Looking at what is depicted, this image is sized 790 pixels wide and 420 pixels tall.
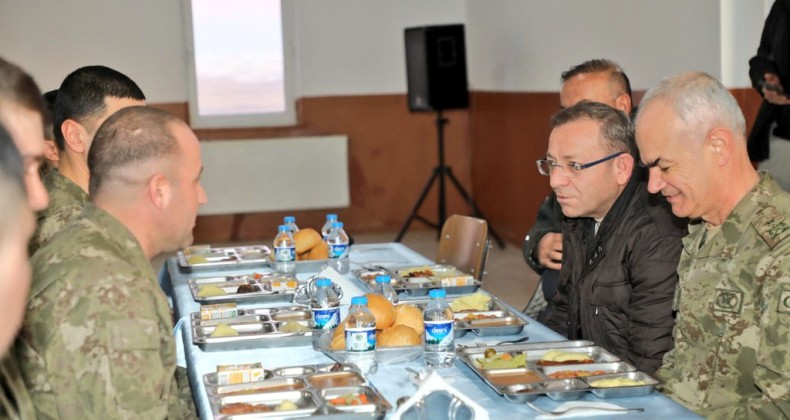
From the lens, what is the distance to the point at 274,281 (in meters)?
3.61

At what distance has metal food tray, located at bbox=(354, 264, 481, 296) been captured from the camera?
3473mm

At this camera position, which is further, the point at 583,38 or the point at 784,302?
the point at 583,38

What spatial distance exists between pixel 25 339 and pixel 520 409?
1047 millimetres

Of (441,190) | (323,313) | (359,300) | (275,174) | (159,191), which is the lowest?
(441,190)

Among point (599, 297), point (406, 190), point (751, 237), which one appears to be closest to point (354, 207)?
point (406, 190)

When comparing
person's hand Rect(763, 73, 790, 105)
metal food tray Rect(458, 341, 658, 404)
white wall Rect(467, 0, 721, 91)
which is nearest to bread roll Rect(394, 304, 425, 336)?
metal food tray Rect(458, 341, 658, 404)

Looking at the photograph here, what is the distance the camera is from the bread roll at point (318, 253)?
165 inches

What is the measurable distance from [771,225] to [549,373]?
0.64 meters

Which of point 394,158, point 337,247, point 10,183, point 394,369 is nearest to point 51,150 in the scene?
point 337,247

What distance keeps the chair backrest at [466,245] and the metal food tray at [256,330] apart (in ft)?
4.07

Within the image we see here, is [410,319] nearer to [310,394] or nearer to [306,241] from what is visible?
[310,394]

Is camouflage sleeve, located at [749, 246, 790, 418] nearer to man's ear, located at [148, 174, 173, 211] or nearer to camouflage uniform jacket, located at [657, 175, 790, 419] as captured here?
camouflage uniform jacket, located at [657, 175, 790, 419]

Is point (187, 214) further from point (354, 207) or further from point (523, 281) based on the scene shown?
point (354, 207)

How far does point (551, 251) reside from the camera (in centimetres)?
405
